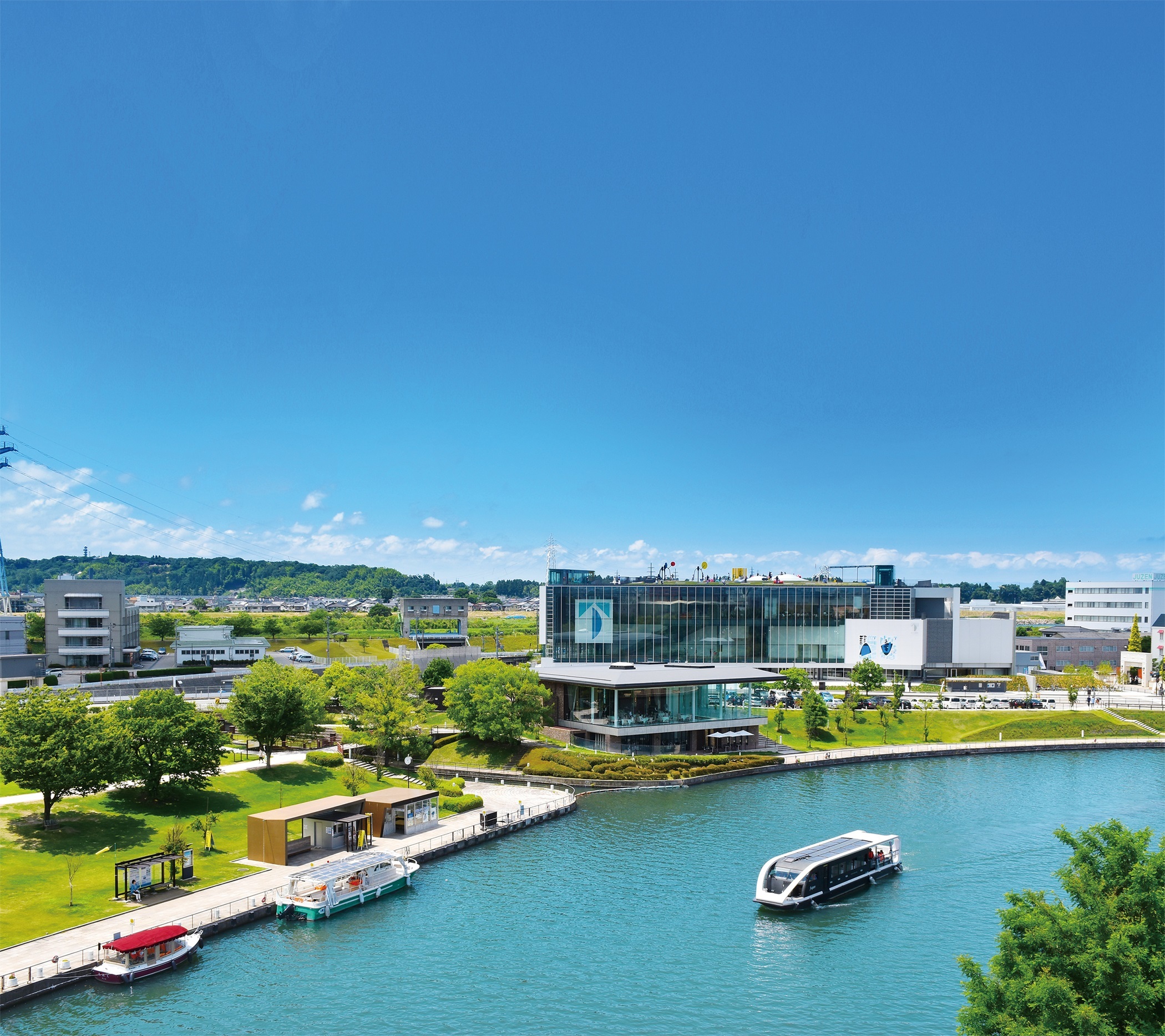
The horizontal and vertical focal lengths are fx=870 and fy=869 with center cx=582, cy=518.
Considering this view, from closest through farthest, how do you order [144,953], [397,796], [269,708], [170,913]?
[144,953] → [170,913] → [397,796] → [269,708]

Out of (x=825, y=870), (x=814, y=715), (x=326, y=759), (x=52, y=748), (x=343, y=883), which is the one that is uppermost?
(x=52, y=748)

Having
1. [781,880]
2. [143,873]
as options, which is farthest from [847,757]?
[143,873]

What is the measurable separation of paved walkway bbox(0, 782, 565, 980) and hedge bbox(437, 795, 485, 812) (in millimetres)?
4298

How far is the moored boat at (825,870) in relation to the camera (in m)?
41.0

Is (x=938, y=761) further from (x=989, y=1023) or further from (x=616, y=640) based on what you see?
(x=989, y=1023)

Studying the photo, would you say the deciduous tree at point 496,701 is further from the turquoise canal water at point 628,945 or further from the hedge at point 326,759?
the turquoise canal water at point 628,945

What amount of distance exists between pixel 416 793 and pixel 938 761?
161 ft

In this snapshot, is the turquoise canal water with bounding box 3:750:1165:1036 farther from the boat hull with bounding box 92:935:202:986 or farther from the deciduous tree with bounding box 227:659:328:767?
the deciduous tree with bounding box 227:659:328:767

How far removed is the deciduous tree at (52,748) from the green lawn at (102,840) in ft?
6.02

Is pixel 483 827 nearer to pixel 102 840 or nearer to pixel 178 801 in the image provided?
pixel 178 801

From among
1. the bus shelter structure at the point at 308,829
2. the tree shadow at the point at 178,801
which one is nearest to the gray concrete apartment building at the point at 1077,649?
the bus shelter structure at the point at 308,829

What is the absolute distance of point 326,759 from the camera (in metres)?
67.3

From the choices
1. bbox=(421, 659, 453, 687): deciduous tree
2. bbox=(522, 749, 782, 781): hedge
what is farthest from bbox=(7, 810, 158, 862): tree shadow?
bbox=(421, 659, 453, 687): deciduous tree

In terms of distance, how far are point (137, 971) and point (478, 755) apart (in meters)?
41.3
